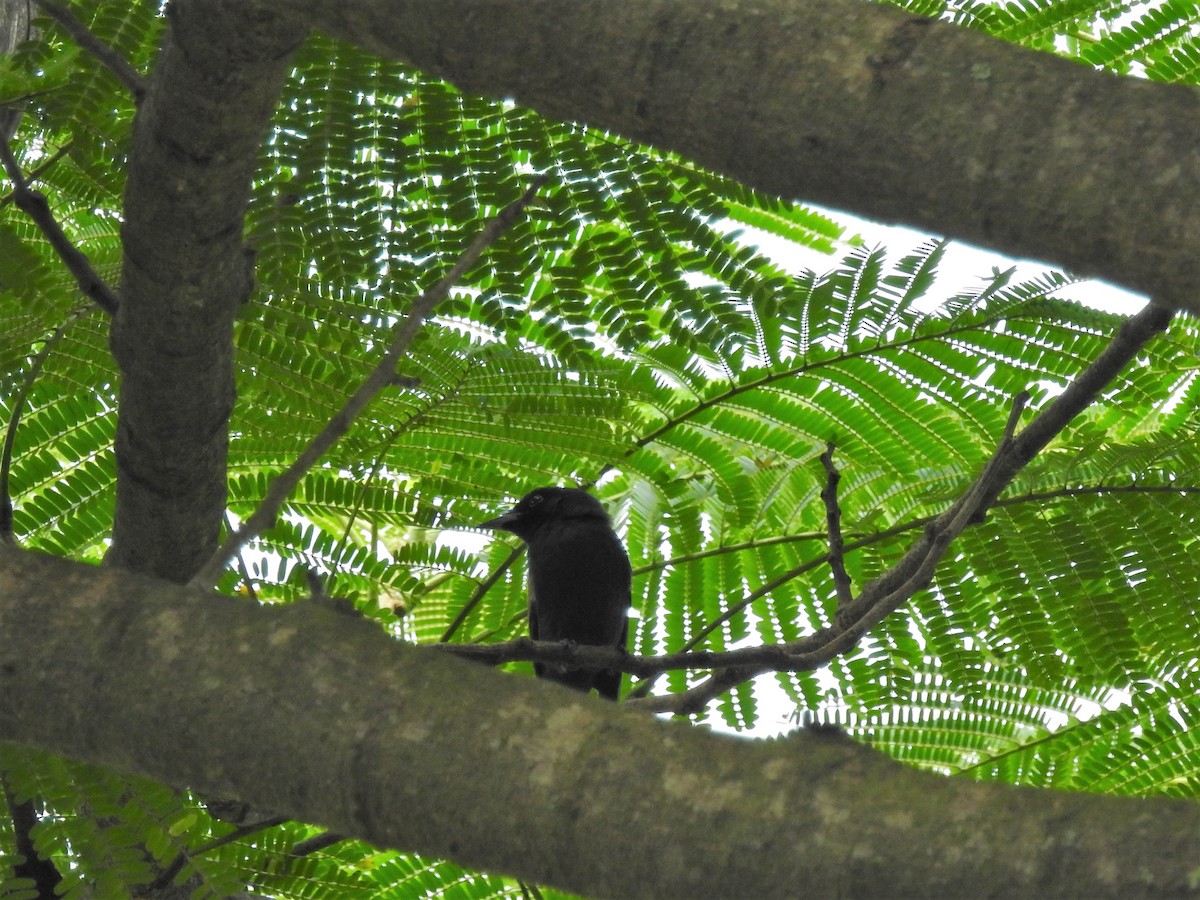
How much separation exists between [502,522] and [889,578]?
235 cm

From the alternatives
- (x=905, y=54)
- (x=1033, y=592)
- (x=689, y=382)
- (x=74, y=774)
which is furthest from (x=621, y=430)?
(x=905, y=54)

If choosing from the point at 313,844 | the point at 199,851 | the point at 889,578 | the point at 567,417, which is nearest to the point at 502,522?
the point at 567,417

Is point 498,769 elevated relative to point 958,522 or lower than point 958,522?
lower

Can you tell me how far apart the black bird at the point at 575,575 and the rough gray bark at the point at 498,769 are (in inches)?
118

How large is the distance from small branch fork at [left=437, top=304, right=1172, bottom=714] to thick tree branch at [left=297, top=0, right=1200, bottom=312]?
885 millimetres

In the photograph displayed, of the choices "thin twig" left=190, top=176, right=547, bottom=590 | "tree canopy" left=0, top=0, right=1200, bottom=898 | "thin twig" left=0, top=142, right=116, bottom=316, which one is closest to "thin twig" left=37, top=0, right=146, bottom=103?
"tree canopy" left=0, top=0, right=1200, bottom=898

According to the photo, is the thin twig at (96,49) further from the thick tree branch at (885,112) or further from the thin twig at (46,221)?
the thick tree branch at (885,112)

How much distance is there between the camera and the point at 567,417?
13.1 feet

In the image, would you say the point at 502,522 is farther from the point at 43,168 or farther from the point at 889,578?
the point at 889,578

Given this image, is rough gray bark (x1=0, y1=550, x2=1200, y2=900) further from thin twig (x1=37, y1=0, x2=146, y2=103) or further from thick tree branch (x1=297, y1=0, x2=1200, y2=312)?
thin twig (x1=37, y1=0, x2=146, y2=103)

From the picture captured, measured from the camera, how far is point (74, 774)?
2682 millimetres

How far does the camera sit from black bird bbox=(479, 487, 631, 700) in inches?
196

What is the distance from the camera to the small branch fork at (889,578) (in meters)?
2.33

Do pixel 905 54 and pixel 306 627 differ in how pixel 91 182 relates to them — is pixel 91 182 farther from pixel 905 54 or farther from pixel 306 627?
pixel 905 54
